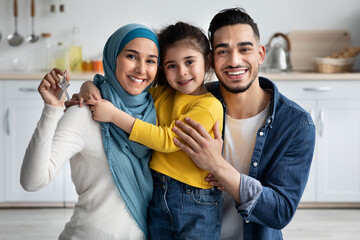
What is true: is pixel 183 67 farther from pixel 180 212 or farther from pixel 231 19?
pixel 180 212

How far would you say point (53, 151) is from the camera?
1.43 m

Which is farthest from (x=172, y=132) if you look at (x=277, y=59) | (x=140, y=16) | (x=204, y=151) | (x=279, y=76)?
(x=140, y=16)

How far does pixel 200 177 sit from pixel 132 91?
0.37 m

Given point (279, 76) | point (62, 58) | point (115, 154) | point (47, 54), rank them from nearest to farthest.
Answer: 1. point (115, 154)
2. point (279, 76)
3. point (62, 58)
4. point (47, 54)

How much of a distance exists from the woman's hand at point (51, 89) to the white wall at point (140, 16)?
3.09 meters

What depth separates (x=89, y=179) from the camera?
60.2 inches

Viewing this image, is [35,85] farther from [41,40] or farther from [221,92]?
[221,92]

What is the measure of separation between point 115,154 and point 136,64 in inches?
11.7

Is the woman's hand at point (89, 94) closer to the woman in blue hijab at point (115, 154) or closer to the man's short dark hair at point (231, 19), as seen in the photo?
the woman in blue hijab at point (115, 154)

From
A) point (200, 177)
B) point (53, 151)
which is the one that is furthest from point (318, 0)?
point (53, 151)

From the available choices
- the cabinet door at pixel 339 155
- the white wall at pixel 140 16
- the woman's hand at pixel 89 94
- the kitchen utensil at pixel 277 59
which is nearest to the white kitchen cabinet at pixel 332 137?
the cabinet door at pixel 339 155

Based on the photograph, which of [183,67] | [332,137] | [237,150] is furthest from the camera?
[332,137]

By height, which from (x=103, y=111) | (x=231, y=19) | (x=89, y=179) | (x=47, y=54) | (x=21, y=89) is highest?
(x=231, y=19)

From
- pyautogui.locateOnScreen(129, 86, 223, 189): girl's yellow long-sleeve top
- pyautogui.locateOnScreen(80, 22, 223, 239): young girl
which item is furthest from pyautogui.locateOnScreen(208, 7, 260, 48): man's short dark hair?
pyautogui.locateOnScreen(129, 86, 223, 189): girl's yellow long-sleeve top
